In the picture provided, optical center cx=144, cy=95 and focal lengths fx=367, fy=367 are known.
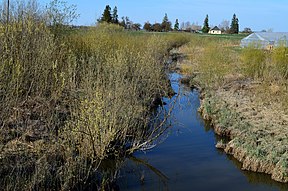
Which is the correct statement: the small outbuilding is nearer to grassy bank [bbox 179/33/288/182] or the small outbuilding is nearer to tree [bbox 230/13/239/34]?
tree [bbox 230/13/239/34]

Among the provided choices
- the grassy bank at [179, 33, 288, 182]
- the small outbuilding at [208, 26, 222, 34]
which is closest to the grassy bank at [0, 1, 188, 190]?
the grassy bank at [179, 33, 288, 182]

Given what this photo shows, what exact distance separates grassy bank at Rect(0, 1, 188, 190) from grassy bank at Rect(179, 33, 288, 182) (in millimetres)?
2303

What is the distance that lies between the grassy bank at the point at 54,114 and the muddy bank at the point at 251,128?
215cm

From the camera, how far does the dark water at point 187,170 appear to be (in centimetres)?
742

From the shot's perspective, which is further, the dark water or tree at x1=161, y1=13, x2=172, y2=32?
tree at x1=161, y1=13, x2=172, y2=32

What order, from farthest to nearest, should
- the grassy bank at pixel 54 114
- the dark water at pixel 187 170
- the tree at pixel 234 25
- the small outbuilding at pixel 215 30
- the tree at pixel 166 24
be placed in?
the small outbuilding at pixel 215 30 < the tree at pixel 234 25 < the tree at pixel 166 24 < the dark water at pixel 187 170 < the grassy bank at pixel 54 114

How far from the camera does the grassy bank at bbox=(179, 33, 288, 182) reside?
27.0ft

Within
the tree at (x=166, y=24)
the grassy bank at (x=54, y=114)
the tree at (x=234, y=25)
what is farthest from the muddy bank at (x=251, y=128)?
the tree at (x=234, y=25)

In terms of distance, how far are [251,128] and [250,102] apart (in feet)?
10.9

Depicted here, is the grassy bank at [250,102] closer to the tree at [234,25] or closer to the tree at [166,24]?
the tree at [166,24]

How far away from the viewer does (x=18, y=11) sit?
32.8 feet

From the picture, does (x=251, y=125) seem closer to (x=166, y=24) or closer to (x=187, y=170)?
(x=187, y=170)

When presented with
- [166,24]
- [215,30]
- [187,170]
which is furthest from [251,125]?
[215,30]

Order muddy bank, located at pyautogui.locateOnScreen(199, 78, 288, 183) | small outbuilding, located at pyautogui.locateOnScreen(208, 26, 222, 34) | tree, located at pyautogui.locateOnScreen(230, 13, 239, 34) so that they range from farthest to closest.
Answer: small outbuilding, located at pyautogui.locateOnScreen(208, 26, 222, 34) < tree, located at pyautogui.locateOnScreen(230, 13, 239, 34) < muddy bank, located at pyautogui.locateOnScreen(199, 78, 288, 183)
